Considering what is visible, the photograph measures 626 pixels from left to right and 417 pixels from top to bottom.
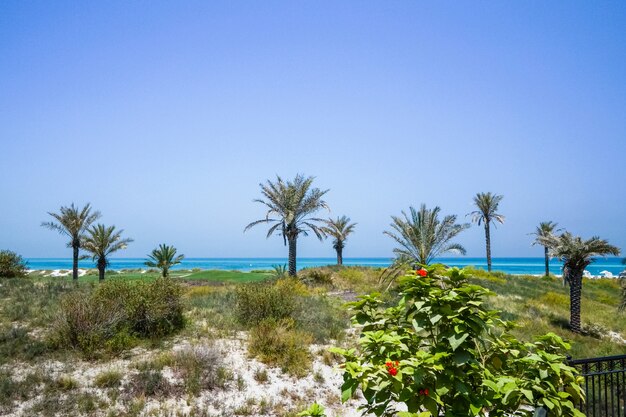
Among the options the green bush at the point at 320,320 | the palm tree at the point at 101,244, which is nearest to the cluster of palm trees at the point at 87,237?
the palm tree at the point at 101,244

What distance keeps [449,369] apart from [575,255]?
24603 millimetres

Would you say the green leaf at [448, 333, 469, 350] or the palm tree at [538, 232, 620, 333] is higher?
the green leaf at [448, 333, 469, 350]

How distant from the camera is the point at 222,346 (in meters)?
11.1

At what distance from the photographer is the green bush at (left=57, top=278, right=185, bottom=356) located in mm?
10405

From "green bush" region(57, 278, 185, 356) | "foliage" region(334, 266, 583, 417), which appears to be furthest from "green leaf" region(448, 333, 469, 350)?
"green bush" region(57, 278, 185, 356)

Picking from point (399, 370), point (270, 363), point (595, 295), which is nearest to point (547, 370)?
point (399, 370)

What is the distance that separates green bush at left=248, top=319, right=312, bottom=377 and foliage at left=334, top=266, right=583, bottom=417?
7112mm

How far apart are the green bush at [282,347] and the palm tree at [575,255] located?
18.5 metres

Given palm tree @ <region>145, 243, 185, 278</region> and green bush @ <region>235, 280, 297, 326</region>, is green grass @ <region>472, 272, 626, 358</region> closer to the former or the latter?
green bush @ <region>235, 280, 297, 326</region>

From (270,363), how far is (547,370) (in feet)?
26.7

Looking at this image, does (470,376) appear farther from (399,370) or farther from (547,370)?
(399,370)

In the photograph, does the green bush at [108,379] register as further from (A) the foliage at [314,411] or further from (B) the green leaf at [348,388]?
(B) the green leaf at [348,388]

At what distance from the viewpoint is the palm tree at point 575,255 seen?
22.3 m

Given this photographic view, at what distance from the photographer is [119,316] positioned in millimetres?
11180
